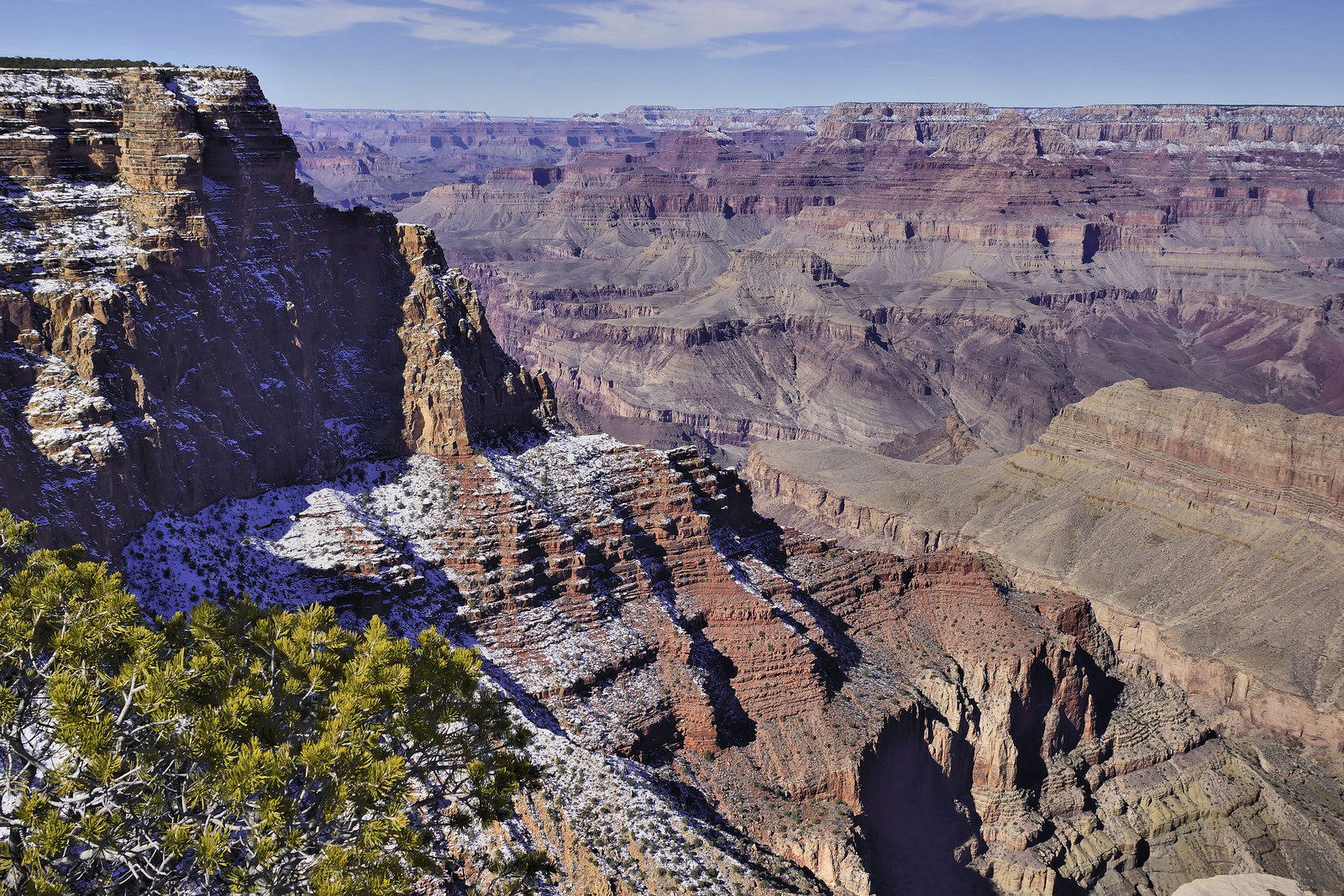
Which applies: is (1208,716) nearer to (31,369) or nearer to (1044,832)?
(1044,832)

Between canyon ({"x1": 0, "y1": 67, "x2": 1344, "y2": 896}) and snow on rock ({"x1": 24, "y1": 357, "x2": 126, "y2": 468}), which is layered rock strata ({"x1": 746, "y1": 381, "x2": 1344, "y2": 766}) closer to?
canyon ({"x1": 0, "y1": 67, "x2": 1344, "y2": 896})

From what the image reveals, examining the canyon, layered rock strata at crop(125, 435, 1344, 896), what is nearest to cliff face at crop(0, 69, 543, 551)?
the canyon

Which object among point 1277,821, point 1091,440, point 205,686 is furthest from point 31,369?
point 1091,440

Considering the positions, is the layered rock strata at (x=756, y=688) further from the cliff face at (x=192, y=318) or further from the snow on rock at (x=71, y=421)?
the snow on rock at (x=71, y=421)

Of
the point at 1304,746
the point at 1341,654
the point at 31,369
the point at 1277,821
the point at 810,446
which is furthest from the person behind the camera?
the point at 810,446

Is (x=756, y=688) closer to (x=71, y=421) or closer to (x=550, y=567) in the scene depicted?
(x=550, y=567)

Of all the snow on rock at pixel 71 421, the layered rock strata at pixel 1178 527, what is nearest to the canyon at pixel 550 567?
the snow on rock at pixel 71 421

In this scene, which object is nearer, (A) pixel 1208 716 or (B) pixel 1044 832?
(B) pixel 1044 832
